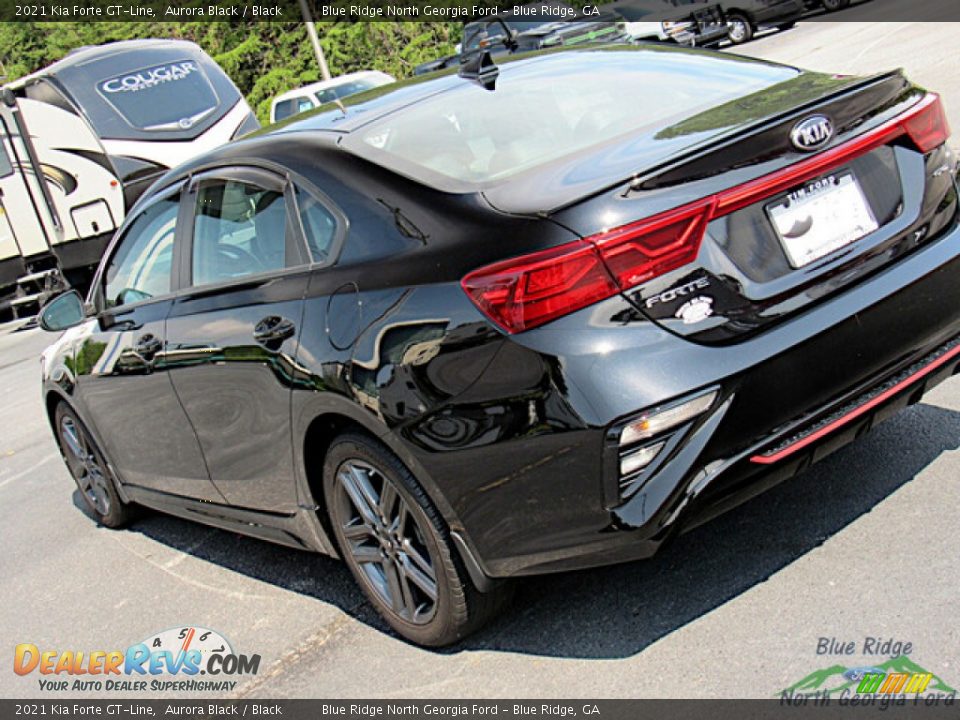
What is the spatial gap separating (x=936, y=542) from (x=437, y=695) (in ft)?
5.39

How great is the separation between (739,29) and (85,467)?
2355cm

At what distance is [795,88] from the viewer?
145 inches

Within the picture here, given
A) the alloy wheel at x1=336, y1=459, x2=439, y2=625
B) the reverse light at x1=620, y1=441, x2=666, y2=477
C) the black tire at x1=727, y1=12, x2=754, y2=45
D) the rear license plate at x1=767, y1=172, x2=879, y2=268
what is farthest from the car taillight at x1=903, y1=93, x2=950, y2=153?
the black tire at x1=727, y1=12, x2=754, y2=45

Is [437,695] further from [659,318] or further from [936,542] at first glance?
[936,542]

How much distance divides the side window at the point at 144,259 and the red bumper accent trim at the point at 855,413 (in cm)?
261

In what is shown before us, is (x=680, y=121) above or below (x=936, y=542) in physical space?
above

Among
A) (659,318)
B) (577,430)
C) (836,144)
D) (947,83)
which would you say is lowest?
(947,83)

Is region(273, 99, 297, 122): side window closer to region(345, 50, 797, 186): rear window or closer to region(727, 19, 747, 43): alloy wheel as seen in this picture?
region(727, 19, 747, 43): alloy wheel

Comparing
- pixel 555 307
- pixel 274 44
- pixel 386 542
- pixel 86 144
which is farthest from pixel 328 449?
pixel 274 44

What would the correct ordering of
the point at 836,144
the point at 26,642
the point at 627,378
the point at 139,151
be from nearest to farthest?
the point at 627,378, the point at 836,144, the point at 26,642, the point at 139,151

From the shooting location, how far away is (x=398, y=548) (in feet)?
12.2

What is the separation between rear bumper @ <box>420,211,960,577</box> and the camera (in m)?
2.98

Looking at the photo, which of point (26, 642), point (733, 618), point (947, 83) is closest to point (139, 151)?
point (947, 83)

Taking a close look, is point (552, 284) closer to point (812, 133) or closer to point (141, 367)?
point (812, 133)
